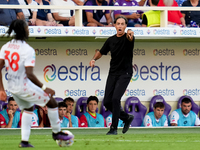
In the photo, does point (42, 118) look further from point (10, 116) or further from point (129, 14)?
point (129, 14)

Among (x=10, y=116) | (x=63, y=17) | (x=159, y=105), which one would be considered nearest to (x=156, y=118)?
(x=159, y=105)

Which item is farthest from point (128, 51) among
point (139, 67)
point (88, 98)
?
point (139, 67)

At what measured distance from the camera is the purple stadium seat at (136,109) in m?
12.0

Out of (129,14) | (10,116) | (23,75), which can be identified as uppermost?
(129,14)

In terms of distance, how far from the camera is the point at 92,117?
11.6 metres

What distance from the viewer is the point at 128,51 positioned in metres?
7.89

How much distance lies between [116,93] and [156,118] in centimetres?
442

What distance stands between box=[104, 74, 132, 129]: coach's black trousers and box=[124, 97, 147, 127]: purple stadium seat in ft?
12.8

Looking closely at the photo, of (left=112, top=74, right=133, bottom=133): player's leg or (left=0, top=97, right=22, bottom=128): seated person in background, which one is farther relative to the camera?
(left=0, top=97, right=22, bottom=128): seated person in background

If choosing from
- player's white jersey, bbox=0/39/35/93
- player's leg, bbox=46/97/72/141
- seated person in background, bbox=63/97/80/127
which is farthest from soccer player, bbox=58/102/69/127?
player's white jersey, bbox=0/39/35/93

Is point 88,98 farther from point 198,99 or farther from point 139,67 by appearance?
point 198,99

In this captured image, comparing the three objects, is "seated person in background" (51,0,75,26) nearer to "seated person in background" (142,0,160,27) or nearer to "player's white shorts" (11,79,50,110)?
"seated person in background" (142,0,160,27)

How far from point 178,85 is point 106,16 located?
2.78 meters

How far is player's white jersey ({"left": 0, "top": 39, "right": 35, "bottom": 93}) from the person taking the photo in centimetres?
536
